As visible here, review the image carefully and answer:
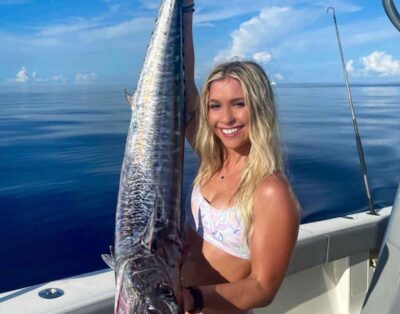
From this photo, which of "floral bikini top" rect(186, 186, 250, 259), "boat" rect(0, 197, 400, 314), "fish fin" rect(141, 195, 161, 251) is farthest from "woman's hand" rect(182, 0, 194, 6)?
"boat" rect(0, 197, 400, 314)

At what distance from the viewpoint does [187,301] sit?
1.12 meters

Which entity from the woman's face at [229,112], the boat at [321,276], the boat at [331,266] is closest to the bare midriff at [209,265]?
the woman's face at [229,112]

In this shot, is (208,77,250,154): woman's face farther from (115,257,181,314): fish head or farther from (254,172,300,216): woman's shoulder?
(115,257,181,314): fish head

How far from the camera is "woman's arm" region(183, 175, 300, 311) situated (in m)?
1.16

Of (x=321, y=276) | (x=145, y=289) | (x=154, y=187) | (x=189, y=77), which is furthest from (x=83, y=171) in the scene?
(x=145, y=289)

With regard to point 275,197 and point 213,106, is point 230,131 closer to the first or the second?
point 213,106

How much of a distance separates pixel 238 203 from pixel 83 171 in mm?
5153

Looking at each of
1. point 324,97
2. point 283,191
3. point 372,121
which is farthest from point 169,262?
point 324,97

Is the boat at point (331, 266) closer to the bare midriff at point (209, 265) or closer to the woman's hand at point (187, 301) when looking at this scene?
the bare midriff at point (209, 265)

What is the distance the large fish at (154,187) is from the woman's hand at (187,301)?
0.03 metres

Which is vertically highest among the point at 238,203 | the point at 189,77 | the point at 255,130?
the point at 189,77

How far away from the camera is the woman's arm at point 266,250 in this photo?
3.82 feet

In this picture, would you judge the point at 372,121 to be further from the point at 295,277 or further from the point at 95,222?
the point at 295,277

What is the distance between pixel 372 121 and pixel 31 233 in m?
9.89
